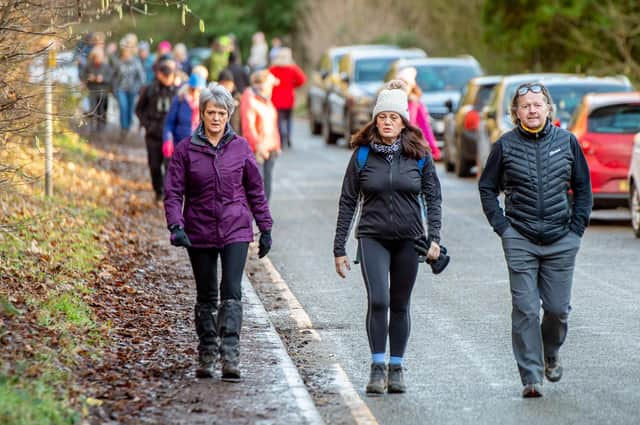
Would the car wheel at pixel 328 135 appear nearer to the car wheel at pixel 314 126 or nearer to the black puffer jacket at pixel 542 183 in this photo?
the car wheel at pixel 314 126

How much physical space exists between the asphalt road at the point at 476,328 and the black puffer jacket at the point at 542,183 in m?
0.95

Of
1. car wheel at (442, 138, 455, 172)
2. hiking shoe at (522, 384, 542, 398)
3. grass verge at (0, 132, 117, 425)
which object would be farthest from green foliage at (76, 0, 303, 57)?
hiking shoe at (522, 384, 542, 398)

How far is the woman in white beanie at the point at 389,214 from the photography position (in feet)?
28.5

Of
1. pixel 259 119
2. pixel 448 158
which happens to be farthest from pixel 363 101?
pixel 259 119

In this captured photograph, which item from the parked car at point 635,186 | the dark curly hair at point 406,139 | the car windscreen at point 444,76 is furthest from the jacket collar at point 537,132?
the car windscreen at point 444,76

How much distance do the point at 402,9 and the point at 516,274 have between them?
134 ft

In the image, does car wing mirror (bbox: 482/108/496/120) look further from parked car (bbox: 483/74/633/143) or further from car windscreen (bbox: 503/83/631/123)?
car windscreen (bbox: 503/83/631/123)

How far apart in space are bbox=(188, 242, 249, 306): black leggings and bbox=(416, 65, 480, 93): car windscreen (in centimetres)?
2210

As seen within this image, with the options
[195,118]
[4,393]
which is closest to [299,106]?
[195,118]

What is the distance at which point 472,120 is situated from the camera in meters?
25.2

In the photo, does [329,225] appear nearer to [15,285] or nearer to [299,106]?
[15,285]

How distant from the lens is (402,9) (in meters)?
49.0

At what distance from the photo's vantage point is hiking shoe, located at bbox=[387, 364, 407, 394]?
8.73m

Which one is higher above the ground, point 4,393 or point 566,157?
point 566,157
